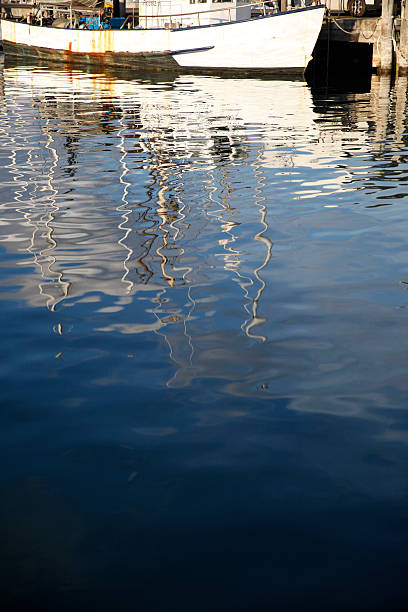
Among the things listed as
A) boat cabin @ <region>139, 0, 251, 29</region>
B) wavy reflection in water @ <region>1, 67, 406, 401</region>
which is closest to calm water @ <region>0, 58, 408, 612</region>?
wavy reflection in water @ <region>1, 67, 406, 401</region>

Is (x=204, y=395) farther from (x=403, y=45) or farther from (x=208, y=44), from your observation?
(x=208, y=44)

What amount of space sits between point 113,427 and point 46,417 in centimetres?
38

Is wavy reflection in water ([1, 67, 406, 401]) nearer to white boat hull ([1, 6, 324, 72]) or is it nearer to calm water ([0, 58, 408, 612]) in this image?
calm water ([0, 58, 408, 612])

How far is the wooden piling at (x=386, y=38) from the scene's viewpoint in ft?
91.0

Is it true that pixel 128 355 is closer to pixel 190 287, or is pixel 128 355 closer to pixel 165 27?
pixel 190 287

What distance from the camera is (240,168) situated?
10.6m

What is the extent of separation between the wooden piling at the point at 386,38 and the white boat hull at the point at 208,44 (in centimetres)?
255

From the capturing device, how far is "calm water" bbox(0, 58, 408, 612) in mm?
2492

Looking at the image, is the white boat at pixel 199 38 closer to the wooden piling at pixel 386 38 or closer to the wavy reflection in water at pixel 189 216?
the wooden piling at pixel 386 38

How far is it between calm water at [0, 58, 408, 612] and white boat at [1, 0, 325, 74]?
2273 cm

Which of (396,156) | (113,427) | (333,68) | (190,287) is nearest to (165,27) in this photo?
(333,68)

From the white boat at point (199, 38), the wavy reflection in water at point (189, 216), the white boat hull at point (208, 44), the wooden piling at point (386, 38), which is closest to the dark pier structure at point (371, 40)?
the wooden piling at point (386, 38)

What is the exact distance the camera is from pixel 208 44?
32.1m

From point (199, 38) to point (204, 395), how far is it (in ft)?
102
